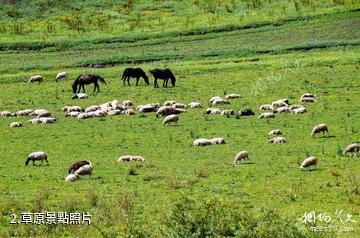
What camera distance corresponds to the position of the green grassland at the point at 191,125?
17.4m

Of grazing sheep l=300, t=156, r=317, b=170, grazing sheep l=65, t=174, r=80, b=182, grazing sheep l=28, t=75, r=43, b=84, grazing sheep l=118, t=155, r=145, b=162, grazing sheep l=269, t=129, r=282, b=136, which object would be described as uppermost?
grazing sheep l=300, t=156, r=317, b=170

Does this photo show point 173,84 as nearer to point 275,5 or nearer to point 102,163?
point 102,163

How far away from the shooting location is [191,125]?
3241 cm

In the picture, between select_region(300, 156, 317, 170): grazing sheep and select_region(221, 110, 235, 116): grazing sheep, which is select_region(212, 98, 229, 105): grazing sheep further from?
select_region(300, 156, 317, 170): grazing sheep

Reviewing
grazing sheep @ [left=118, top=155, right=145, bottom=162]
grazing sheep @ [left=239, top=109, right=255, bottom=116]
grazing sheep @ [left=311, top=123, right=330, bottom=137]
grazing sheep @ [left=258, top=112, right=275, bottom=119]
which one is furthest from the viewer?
grazing sheep @ [left=239, top=109, right=255, bottom=116]

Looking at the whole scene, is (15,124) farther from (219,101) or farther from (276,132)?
(276,132)

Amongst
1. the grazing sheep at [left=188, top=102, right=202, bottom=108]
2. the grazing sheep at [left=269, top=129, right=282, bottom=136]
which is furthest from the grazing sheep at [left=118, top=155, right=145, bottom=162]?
the grazing sheep at [left=188, top=102, right=202, bottom=108]

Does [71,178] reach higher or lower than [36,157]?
higher

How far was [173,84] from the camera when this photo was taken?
43.8 m

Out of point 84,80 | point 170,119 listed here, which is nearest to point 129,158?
point 170,119

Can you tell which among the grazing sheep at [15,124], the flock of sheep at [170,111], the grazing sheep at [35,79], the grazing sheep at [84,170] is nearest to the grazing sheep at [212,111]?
the flock of sheep at [170,111]

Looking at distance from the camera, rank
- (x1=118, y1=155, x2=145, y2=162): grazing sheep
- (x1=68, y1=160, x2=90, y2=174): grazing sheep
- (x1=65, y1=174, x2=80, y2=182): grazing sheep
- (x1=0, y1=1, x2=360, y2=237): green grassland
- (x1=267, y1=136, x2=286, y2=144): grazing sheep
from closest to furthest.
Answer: (x1=0, y1=1, x2=360, y2=237): green grassland, (x1=65, y1=174, x2=80, y2=182): grazing sheep, (x1=68, y1=160, x2=90, y2=174): grazing sheep, (x1=118, y1=155, x2=145, y2=162): grazing sheep, (x1=267, y1=136, x2=286, y2=144): grazing sheep

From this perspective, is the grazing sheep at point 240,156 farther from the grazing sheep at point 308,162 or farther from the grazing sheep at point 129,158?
the grazing sheep at point 129,158

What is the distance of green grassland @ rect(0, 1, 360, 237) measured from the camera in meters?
17.4
